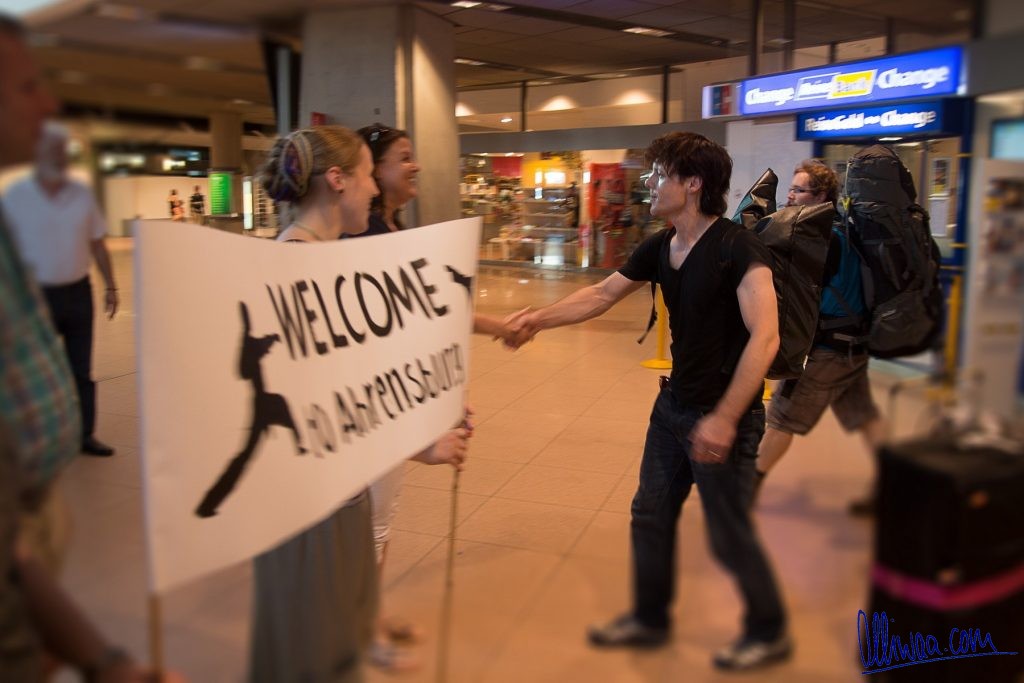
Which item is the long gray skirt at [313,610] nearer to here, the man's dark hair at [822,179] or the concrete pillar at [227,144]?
the concrete pillar at [227,144]

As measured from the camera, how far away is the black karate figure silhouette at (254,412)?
951 millimetres

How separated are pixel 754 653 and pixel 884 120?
72 centimetres

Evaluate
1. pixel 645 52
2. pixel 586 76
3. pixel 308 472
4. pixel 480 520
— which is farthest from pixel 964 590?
pixel 586 76

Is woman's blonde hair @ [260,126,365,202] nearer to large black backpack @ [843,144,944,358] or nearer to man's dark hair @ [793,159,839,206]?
large black backpack @ [843,144,944,358]

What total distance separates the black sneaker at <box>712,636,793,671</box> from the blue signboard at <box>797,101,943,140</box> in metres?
0.60

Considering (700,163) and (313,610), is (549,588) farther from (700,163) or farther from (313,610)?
(700,163)

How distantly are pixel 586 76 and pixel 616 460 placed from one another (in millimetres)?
11554

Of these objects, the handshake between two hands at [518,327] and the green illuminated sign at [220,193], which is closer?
the green illuminated sign at [220,193]

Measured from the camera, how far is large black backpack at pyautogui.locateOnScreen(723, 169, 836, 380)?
129 cm

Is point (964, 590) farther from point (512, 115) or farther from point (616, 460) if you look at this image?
point (512, 115)

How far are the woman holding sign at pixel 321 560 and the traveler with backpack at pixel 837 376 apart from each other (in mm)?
626

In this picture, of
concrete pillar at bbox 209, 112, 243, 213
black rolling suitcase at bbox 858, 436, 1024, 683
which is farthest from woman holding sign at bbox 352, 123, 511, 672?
black rolling suitcase at bbox 858, 436, 1024, 683

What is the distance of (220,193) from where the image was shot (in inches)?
35.8

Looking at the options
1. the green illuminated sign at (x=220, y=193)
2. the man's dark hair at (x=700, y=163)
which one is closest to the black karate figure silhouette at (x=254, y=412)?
the green illuminated sign at (x=220, y=193)
